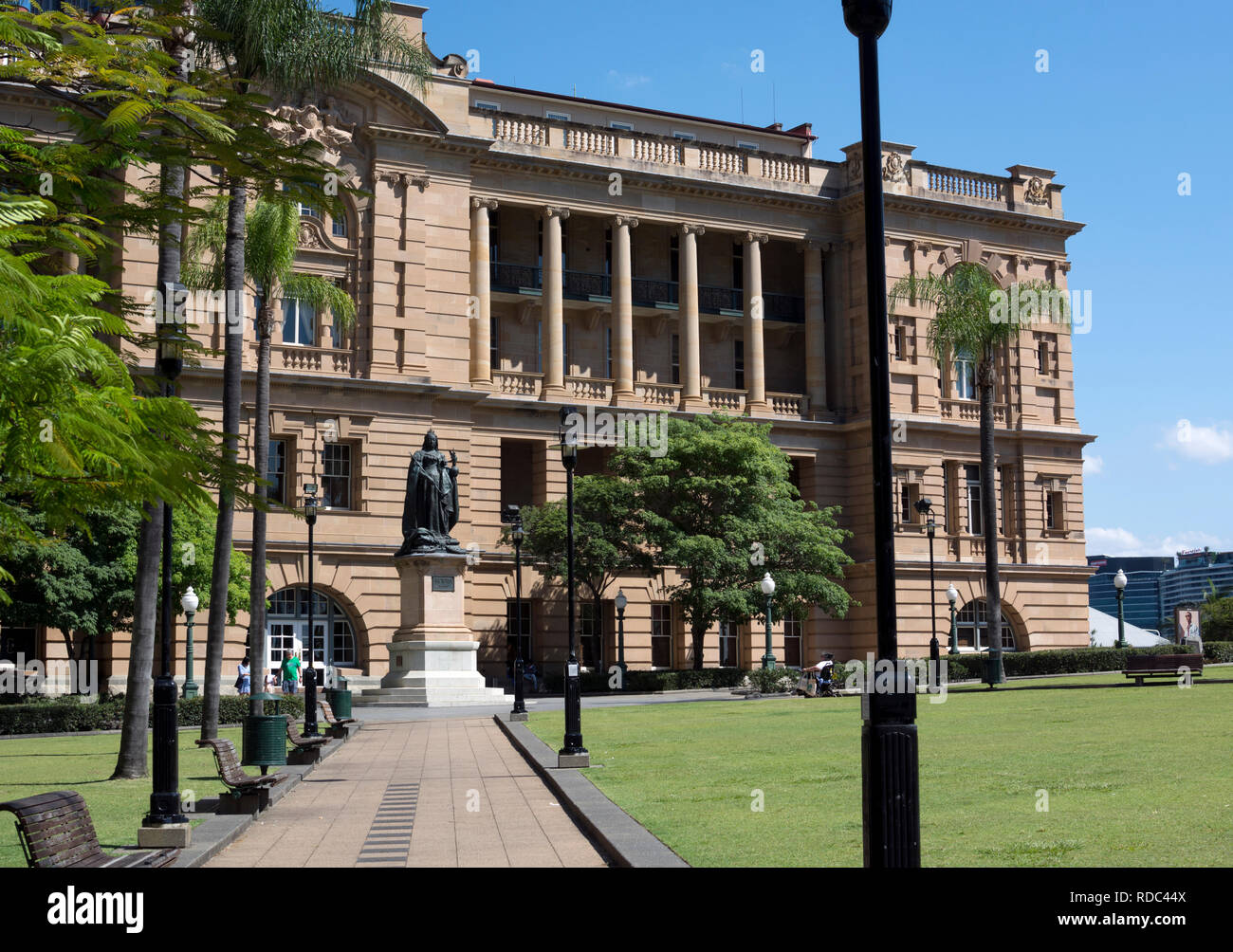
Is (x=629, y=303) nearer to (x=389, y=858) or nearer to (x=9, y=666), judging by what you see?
(x=9, y=666)

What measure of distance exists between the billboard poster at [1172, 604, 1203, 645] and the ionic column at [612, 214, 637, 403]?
81.4 feet

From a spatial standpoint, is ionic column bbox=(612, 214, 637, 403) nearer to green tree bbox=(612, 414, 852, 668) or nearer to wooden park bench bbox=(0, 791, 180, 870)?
green tree bbox=(612, 414, 852, 668)

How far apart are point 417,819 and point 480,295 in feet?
151

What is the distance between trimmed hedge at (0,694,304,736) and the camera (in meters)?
35.2

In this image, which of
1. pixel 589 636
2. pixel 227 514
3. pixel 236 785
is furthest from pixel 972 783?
pixel 589 636

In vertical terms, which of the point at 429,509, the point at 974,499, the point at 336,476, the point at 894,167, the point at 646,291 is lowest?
the point at 429,509

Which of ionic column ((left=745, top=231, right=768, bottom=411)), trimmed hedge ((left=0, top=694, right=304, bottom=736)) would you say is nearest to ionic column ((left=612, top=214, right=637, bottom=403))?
ionic column ((left=745, top=231, right=768, bottom=411))

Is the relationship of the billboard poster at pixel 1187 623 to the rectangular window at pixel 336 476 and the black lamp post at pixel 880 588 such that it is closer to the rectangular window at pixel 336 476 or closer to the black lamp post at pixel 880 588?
the rectangular window at pixel 336 476

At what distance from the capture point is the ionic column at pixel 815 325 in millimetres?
67688

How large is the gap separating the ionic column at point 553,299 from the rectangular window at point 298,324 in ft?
34.7

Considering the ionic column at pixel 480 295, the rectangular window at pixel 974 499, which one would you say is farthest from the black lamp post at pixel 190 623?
the rectangular window at pixel 974 499

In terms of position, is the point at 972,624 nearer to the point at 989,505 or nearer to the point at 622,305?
the point at 989,505

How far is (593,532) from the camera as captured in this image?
54.4 metres

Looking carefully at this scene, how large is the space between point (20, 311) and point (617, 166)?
53.8 metres
